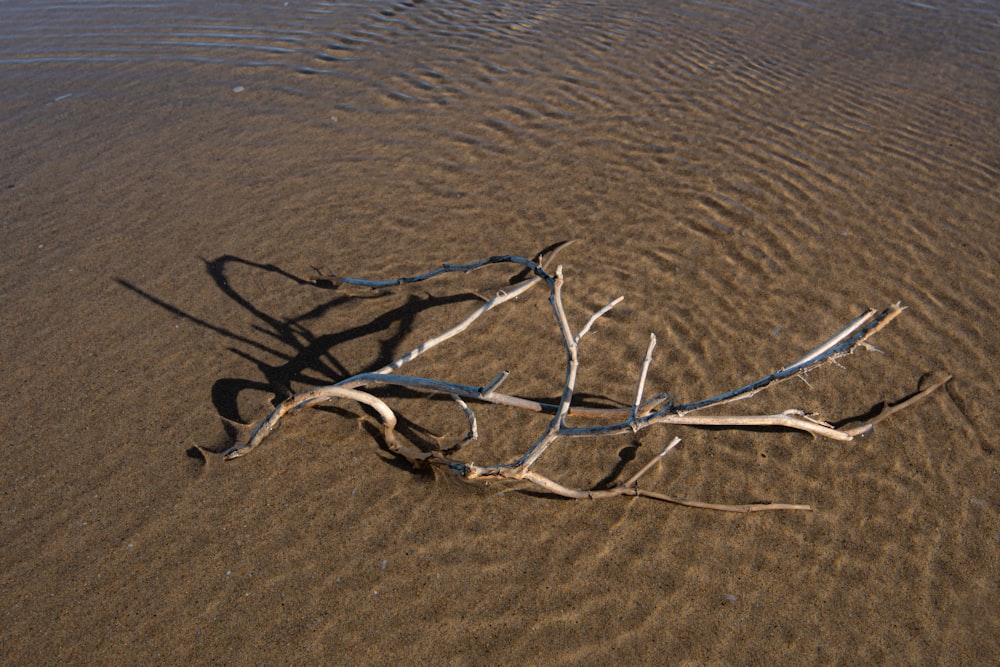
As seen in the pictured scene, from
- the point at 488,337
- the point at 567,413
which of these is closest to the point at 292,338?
the point at 488,337

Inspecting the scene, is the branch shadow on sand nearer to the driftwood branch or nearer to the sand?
the sand

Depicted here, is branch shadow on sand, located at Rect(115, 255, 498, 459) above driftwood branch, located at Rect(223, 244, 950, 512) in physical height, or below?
below

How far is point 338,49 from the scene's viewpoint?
6.83 metres

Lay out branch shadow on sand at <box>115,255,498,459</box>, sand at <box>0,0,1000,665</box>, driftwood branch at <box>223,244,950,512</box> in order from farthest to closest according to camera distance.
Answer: branch shadow on sand at <box>115,255,498,459</box> < sand at <box>0,0,1000,665</box> < driftwood branch at <box>223,244,950,512</box>

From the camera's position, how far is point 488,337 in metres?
3.65

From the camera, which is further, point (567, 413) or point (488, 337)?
point (488, 337)

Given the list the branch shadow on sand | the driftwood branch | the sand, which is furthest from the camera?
the branch shadow on sand

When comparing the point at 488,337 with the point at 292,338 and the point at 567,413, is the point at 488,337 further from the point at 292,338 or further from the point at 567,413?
the point at 567,413

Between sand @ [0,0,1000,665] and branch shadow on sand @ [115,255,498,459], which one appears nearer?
sand @ [0,0,1000,665]

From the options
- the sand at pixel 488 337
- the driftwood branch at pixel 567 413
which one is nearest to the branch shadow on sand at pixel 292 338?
the sand at pixel 488 337

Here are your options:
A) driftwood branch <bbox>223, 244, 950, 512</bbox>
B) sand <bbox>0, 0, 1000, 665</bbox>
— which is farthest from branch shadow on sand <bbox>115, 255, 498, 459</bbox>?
driftwood branch <bbox>223, 244, 950, 512</bbox>

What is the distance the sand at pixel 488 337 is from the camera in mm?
2510

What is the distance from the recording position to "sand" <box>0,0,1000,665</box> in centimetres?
251

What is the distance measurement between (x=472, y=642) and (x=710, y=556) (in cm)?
106
